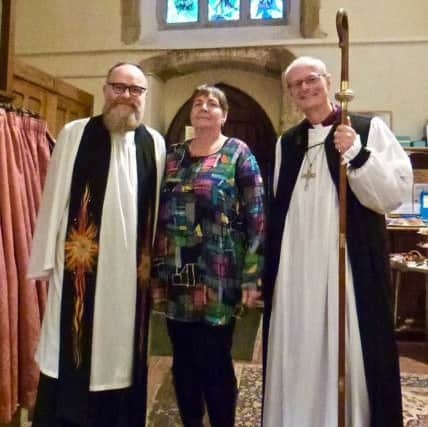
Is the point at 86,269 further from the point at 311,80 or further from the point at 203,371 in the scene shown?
the point at 311,80

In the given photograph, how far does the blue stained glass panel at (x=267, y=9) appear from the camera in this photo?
555 centimetres

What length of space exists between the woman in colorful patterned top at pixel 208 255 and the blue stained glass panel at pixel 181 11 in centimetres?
420

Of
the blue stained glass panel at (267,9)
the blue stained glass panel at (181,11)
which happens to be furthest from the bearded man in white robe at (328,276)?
the blue stained glass panel at (181,11)

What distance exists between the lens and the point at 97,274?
1.88 m

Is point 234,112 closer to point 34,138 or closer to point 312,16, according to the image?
point 312,16

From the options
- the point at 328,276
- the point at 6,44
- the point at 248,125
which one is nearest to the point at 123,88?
the point at 6,44

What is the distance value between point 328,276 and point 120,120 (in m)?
0.99

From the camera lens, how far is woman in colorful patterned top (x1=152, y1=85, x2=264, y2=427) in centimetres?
181

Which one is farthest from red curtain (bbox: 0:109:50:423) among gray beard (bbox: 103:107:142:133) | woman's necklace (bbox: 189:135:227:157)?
woman's necklace (bbox: 189:135:227:157)

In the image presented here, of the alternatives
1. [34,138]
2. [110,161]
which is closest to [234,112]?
[34,138]

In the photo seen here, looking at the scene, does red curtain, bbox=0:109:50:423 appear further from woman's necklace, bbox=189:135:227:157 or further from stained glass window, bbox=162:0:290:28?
stained glass window, bbox=162:0:290:28

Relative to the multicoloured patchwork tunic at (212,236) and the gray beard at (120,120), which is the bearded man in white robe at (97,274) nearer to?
the gray beard at (120,120)

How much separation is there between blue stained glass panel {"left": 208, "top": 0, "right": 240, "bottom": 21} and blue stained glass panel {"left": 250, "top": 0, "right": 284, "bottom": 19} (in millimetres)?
185

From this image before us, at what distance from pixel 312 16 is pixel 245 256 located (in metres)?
4.03
